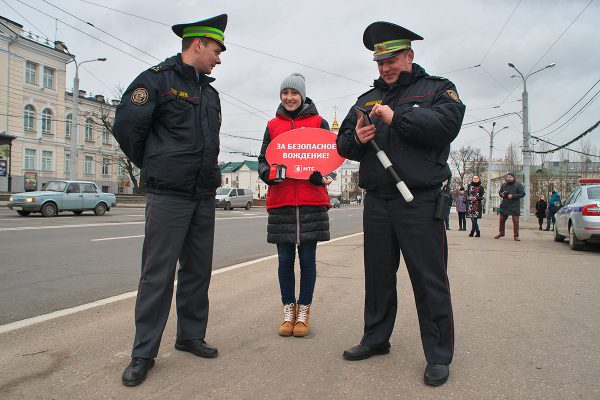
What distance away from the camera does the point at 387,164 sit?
9.31ft

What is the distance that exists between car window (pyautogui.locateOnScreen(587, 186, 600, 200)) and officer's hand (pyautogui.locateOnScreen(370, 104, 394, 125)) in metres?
8.60

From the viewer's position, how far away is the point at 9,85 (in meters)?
40.2

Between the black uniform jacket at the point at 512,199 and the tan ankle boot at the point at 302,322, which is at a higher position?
the black uniform jacket at the point at 512,199

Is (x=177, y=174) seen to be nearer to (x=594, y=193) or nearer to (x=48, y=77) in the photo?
(x=594, y=193)

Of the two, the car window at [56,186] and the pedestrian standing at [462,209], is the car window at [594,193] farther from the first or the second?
the car window at [56,186]

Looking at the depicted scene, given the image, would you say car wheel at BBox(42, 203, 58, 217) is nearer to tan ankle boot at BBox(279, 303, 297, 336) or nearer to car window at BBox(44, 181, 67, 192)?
car window at BBox(44, 181, 67, 192)

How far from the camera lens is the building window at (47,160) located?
147ft

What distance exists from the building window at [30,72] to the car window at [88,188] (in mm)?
27304

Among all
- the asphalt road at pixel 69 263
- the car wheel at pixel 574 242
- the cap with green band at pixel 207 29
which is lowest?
the asphalt road at pixel 69 263

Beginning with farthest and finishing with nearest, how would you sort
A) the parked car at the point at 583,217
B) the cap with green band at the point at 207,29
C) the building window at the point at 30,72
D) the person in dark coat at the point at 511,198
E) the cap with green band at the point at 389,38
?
the building window at the point at 30,72 < the person in dark coat at the point at 511,198 < the parked car at the point at 583,217 < the cap with green band at the point at 207,29 < the cap with green band at the point at 389,38

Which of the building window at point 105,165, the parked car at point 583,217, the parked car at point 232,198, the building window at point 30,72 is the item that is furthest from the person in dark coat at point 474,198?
the building window at point 105,165

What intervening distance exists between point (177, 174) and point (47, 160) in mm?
48475

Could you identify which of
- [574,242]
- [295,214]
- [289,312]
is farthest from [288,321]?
[574,242]

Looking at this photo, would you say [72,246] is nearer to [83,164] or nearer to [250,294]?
[250,294]
